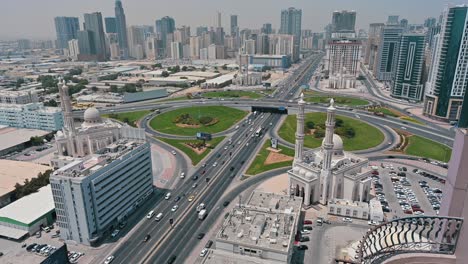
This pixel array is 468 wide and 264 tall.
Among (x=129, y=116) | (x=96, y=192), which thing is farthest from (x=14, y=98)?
(x=96, y=192)

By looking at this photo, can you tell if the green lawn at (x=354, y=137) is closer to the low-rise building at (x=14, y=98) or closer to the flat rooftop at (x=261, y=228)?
the flat rooftop at (x=261, y=228)

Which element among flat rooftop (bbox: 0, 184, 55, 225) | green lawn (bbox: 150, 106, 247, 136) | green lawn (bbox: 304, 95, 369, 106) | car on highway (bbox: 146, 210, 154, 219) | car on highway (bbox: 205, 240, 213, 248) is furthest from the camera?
green lawn (bbox: 304, 95, 369, 106)

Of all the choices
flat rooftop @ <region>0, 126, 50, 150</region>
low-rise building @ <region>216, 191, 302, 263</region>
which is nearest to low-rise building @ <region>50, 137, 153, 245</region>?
low-rise building @ <region>216, 191, 302, 263</region>

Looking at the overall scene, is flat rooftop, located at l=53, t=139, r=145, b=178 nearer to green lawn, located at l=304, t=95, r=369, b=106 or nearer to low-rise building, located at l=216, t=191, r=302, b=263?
low-rise building, located at l=216, t=191, r=302, b=263

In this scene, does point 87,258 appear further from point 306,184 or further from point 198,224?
point 306,184

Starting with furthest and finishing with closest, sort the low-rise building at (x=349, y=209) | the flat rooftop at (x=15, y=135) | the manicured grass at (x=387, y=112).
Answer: the manicured grass at (x=387, y=112), the flat rooftop at (x=15, y=135), the low-rise building at (x=349, y=209)

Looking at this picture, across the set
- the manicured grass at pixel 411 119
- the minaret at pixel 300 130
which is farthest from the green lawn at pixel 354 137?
the minaret at pixel 300 130
